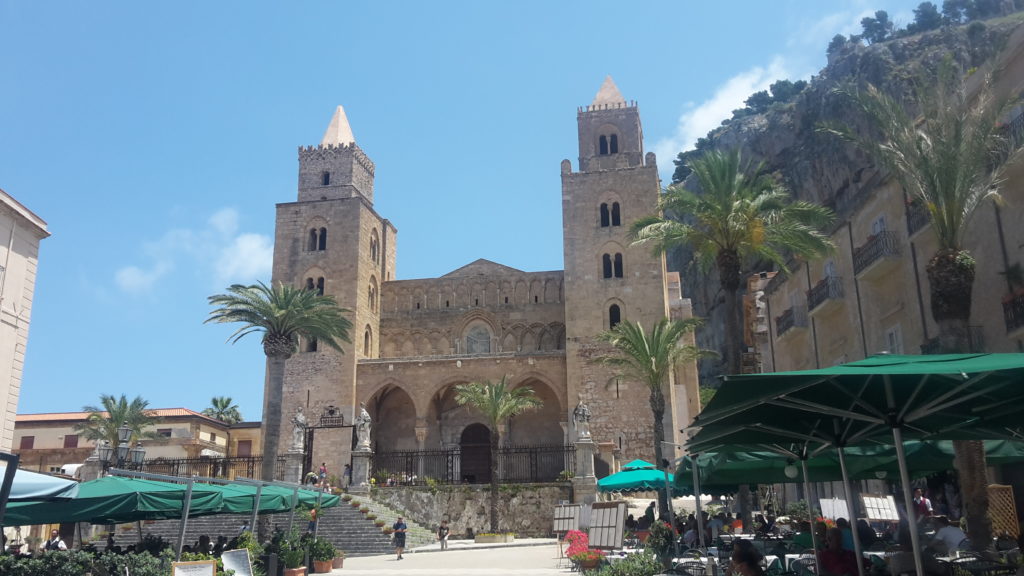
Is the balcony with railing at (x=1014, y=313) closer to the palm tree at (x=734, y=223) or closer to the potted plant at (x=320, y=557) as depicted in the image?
the palm tree at (x=734, y=223)

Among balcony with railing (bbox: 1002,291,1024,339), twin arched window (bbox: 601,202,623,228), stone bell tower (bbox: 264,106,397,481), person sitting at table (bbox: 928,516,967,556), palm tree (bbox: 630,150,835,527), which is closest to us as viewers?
person sitting at table (bbox: 928,516,967,556)

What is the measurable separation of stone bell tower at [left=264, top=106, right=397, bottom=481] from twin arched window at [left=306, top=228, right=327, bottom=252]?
51 mm

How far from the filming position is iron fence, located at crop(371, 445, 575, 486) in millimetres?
32375

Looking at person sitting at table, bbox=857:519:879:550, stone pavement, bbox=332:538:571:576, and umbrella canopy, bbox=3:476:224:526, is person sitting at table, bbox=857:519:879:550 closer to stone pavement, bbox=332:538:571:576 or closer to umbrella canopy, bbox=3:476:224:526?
stone pavement, bbox=332:538:571:576

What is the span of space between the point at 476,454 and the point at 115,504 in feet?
95.2

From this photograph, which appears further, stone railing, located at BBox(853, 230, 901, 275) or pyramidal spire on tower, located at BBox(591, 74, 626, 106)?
pyramidal spire on tower, located at BBox(591, 74, 626, 106)

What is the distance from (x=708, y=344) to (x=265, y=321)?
45.1 m

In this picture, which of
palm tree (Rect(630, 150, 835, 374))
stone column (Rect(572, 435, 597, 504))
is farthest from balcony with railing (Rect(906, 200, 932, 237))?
stone column (Rect(572, 435, 597, 504))

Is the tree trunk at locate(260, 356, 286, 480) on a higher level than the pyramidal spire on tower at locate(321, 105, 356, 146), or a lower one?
lower

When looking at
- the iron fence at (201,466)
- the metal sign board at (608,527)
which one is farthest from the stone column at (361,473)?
the metal sign board at (608,527)

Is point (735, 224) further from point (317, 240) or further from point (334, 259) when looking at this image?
Answer: point (317, 240)

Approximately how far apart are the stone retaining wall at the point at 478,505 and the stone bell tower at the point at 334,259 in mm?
8822

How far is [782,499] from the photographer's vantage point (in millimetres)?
29719

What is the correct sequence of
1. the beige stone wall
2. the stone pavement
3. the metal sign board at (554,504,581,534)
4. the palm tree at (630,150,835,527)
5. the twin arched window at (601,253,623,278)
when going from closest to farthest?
the stone pavement → the palm tree at (630,150,835,527) → the metal sign board at (554,504,581,534) → the beige stone wall → the twin arched window at (601,253,623,278)
